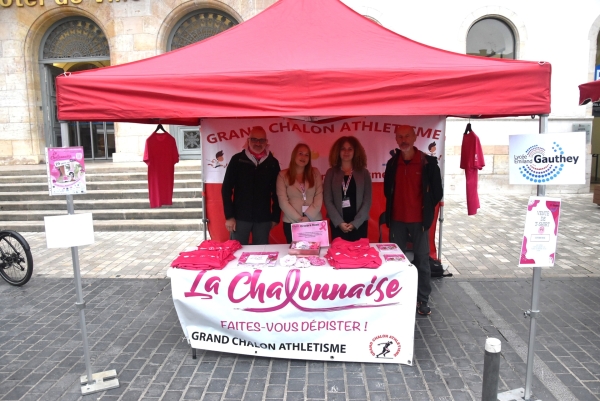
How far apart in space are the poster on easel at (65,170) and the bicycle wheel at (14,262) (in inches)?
114

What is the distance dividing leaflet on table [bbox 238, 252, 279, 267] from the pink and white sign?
1.94 m

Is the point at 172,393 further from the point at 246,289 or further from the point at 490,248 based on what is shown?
the point at 490,248

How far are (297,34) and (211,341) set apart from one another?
107 inches

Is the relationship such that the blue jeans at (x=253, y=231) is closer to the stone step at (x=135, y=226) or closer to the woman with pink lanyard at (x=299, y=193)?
the woman with pink lanyard at (x=299, y=193)

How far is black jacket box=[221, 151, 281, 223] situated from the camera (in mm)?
4703

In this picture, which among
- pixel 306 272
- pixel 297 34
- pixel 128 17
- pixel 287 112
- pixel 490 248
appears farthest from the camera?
pixel 128 17

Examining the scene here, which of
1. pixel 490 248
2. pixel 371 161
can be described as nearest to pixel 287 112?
pixel 371 161

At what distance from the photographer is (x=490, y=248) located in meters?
7.06

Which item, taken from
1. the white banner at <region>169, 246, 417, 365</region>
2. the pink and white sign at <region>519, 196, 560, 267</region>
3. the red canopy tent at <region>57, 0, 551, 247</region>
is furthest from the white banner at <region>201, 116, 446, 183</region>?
the pink and white sign at <region>519, 196, 560, 267</region>

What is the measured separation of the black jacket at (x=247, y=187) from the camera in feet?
15.4

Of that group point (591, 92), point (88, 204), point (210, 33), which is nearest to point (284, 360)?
point (591, 92)

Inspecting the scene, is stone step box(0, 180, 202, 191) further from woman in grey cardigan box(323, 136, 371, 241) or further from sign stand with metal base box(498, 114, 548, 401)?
sign stand with metal base box(498, 114, 548, 401)

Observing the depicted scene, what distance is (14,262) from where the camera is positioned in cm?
555

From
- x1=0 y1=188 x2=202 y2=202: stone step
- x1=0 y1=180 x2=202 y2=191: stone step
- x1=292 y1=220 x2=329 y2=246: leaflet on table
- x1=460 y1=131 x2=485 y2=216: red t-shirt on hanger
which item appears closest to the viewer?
x1=292 y1=220 x2=329 y2=246: leaflet on table
